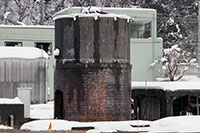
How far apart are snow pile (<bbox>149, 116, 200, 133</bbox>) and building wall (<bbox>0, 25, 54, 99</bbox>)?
20.7 metres

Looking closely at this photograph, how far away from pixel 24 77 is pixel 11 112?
24.4ft

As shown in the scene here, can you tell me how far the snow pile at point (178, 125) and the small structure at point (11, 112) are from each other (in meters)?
9.85

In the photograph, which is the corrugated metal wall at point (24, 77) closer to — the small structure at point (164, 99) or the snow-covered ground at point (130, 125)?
the small structure at point (164, 99)

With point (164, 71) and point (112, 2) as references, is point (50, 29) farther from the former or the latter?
point (112, 2)

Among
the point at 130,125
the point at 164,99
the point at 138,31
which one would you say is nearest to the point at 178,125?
the point at 130,125

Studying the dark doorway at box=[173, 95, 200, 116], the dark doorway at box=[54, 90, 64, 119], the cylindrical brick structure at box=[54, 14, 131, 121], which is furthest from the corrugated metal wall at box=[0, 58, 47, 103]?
the cylindrical brick structure at box=[54, 14, 131, 121]

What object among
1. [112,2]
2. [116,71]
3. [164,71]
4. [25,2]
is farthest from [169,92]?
[25,2]

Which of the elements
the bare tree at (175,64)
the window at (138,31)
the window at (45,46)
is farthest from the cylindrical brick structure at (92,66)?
the window at (138,31)

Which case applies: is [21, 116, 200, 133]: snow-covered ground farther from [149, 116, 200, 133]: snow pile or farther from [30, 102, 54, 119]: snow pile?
[30, 102, 54, 119]: snow pile

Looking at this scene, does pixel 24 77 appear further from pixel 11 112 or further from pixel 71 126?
pixel 71 126

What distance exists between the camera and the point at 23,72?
108 ft

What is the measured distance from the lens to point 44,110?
2994cm

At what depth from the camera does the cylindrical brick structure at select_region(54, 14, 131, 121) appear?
898 inches

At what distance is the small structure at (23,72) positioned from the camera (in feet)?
106
